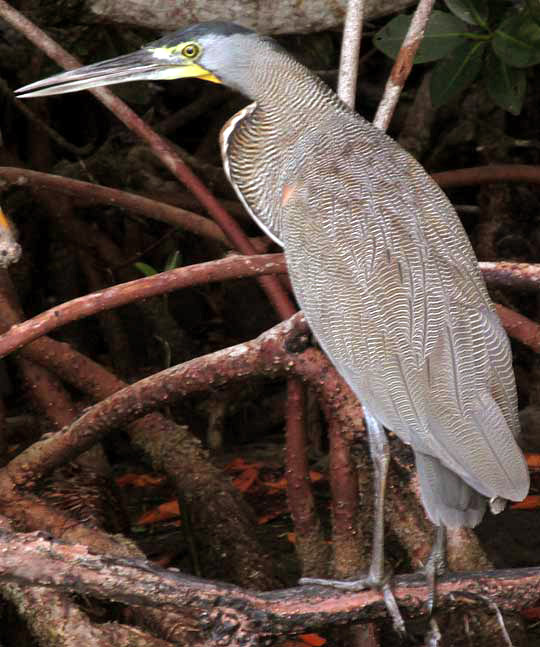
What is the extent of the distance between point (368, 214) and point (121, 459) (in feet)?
6.94

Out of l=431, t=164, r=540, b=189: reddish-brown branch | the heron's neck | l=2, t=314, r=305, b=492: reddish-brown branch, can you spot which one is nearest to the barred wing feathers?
the heron's neck

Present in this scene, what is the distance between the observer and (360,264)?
2074 millimetres

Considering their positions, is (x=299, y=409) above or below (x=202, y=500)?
above

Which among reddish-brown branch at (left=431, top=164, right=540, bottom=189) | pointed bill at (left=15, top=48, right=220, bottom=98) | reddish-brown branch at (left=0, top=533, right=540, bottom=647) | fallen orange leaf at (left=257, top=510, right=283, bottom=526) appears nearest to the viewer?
reddish-brown branch at (left=0, top=533, right=540, bottom=647)

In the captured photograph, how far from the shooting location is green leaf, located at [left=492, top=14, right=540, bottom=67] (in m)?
2.98

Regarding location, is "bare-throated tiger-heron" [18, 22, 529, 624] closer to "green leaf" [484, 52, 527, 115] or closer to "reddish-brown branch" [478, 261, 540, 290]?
"reddish-brown branch" [478, 261, 540, 290]

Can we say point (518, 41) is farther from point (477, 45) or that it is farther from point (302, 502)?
point (302, 502)

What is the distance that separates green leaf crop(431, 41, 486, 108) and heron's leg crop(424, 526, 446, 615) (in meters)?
1.37

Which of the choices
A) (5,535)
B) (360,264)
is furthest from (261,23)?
(5,535)

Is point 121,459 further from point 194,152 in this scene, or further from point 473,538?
point 473,538

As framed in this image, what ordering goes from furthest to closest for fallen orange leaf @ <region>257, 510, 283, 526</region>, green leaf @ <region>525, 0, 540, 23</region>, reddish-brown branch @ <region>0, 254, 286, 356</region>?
fallen orange leaf @ <region>257, 510, 283, 526</region>
green leaf @ <region>525, 0, 540, 23</region>
reddish-brown branch @ <region>0, 254, 286, 356</region>

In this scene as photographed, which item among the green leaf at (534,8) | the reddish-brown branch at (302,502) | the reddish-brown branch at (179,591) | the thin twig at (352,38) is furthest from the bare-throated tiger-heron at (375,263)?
the green leaf at (534,8)

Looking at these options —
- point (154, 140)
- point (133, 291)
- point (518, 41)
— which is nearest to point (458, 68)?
point (518, 41)

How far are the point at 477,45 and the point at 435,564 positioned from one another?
155cm
